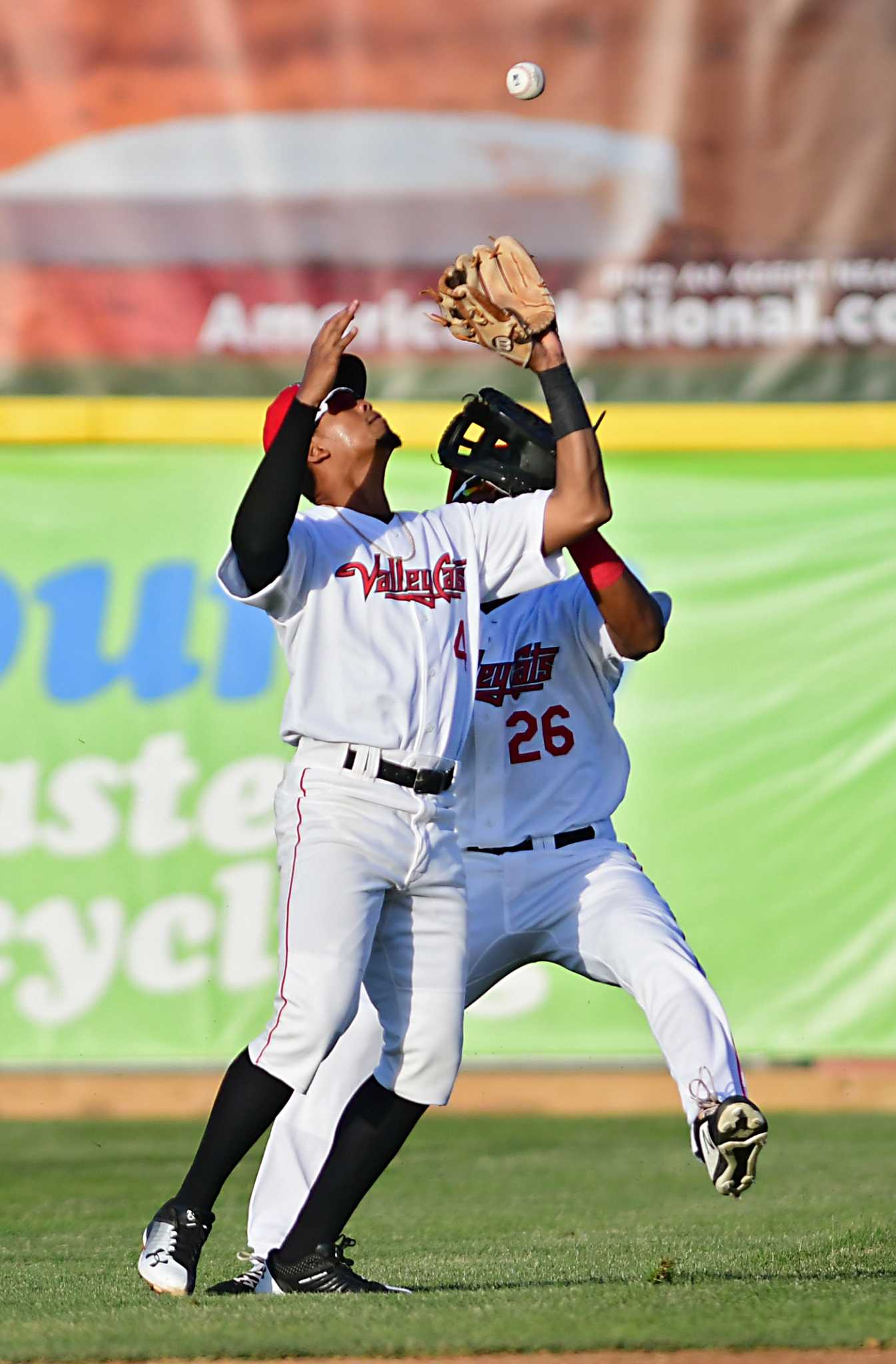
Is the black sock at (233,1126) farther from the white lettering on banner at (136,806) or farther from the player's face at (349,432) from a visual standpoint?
the white lettering on banner at (136,806)

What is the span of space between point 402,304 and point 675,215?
1.16 meters

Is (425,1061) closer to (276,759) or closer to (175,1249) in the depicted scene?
(175,1249)

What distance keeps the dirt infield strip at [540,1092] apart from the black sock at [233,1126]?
4.19m

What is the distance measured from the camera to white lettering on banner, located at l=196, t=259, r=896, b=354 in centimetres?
796

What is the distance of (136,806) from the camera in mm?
7527

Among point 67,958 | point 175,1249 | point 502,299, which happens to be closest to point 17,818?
point 67,958

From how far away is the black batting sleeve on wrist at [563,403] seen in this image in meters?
3.51

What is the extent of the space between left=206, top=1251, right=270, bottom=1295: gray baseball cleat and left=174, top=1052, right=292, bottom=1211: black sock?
0.89 feet

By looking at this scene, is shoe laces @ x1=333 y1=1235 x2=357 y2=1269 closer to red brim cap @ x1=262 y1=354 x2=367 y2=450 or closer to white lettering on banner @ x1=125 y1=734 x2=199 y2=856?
red brim cap @ x1=262 y1=354 x2=367 y2=450

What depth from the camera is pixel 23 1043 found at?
737 centimetres

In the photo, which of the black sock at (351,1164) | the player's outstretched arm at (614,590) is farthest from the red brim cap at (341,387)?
the black sock at (351,1164)

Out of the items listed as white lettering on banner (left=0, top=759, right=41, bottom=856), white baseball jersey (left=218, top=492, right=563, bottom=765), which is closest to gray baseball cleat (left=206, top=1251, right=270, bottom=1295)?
white baseball jersey (left=218, top=492, right=563, bottom=765)

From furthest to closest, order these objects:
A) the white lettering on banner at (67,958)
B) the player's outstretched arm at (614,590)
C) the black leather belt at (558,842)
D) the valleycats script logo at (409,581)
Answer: the white lettering on banner at (67,958), the black leather belt at (558,842), the player's outstretched arm at (614,590), the valleycats script logo at (409,581)

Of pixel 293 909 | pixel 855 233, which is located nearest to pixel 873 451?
pixel 855 233
